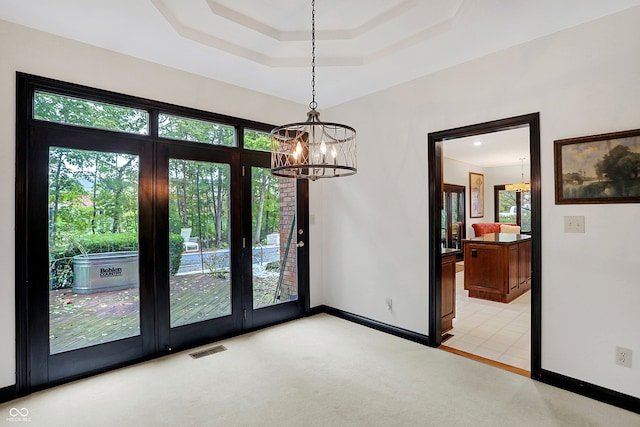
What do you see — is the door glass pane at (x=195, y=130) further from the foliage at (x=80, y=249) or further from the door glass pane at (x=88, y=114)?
the foliage at (x=80, y=249)

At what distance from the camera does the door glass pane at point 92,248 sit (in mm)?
2645

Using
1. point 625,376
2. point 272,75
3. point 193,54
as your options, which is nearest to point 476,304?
point 625,376

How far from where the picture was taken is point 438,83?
331cm

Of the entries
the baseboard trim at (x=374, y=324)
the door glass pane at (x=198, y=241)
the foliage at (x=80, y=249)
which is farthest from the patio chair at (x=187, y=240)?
the baseboard trim at (x=374, y=324)

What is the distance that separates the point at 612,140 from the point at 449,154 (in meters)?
5.70

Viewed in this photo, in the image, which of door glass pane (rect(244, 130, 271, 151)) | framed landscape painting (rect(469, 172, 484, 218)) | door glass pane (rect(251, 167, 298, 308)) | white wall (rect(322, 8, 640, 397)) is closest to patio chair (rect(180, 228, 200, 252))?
door glass pane (rect(251, 167, 298, 308))

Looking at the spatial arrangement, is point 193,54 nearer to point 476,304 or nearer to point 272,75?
point 272,75

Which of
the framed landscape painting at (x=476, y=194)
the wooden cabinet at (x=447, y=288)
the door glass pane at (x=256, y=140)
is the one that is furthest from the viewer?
the framed landscape painting at (x=476, y=194)

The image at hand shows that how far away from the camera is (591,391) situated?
7.86 ft

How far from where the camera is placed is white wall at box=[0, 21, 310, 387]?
2.40m

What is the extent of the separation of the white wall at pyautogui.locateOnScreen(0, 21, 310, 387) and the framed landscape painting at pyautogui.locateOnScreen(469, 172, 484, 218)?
26.2 ft

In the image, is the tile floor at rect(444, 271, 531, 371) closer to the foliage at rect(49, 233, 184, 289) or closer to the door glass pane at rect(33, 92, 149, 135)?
the foliage at rect(49, 233, 184, 289)

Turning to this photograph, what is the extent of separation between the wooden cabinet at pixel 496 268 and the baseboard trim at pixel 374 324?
2185mm

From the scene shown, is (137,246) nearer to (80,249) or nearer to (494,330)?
(80,249)
